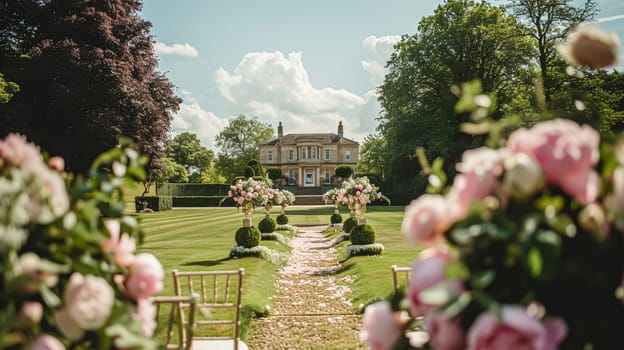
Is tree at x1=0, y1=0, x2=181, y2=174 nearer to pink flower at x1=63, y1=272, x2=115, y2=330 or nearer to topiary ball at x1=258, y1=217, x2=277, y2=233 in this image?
topiary ball at x1=258, y1=217, x2=277, y2=233

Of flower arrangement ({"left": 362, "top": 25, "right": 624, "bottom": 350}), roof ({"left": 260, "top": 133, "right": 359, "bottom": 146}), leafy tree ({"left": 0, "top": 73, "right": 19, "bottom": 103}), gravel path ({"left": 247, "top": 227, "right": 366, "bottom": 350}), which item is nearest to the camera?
flower arrangement ({"left": 362, "top": 25, "right": 624, "bottom": 350})

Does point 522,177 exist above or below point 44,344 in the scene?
above

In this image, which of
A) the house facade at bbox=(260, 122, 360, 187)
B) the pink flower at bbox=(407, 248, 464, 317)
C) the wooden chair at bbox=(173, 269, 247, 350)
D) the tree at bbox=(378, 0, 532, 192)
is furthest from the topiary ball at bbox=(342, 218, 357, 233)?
the house facade at bbox=(260, 122, 360, 187)

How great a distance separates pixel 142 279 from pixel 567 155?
5.27 feet

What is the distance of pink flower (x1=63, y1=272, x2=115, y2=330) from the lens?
1.48 meters

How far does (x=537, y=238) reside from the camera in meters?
1.26

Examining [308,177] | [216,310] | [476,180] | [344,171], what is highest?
[344,171]

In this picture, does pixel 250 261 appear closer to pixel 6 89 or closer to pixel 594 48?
pixel 6 89

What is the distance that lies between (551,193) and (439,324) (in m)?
0.53

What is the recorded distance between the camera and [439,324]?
4.54 feet

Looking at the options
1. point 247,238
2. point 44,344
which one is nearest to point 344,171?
point 247,238

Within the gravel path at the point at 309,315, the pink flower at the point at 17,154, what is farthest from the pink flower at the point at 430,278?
the gravel path at the point at 309,315

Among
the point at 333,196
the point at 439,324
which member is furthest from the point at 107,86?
the point at 439,324

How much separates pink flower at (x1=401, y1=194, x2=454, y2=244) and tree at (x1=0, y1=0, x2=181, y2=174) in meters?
24.0
